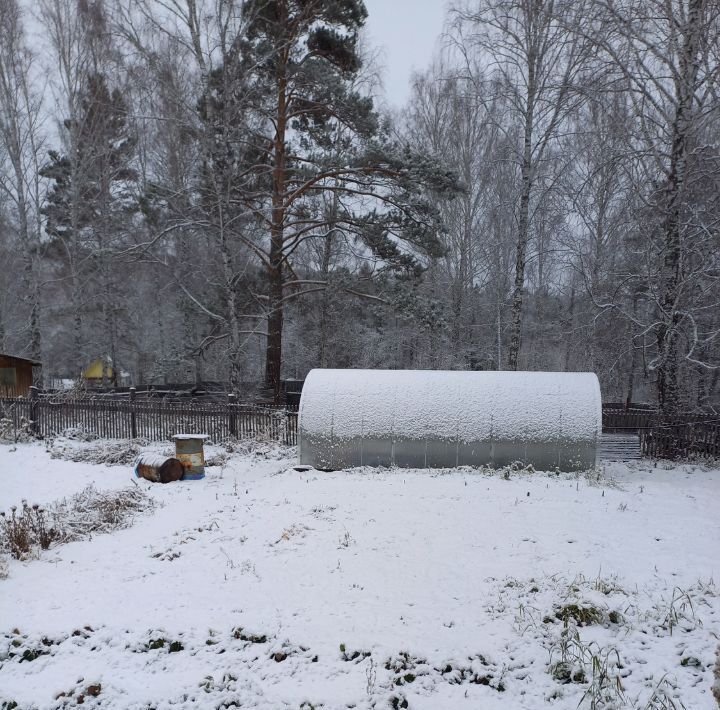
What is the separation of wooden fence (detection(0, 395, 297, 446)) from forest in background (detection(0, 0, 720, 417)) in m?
3.07

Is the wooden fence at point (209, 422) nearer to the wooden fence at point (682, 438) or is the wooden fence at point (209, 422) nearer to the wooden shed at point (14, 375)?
the wooden fence at point (682, 438)

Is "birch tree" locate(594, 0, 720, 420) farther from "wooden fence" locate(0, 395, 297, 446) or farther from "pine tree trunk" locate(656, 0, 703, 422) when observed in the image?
"wooden fence" locate(0, 395, 297, 446)

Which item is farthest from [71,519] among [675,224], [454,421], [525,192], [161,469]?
[525,192]

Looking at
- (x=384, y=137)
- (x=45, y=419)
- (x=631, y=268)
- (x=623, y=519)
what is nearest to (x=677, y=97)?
(x=631, y=268)

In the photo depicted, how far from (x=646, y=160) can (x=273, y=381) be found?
1409cm

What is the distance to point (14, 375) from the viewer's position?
23.1 m

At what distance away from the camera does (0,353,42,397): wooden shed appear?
22.7 metres

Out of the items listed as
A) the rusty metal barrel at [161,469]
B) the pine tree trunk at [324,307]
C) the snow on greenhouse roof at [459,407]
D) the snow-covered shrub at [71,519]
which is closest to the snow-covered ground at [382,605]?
the snow-covered shrub at [71,519]

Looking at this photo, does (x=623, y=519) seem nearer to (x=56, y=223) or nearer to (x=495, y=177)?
(x=495, y=177)

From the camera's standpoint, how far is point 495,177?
2639 cm

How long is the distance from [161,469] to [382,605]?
6.78m

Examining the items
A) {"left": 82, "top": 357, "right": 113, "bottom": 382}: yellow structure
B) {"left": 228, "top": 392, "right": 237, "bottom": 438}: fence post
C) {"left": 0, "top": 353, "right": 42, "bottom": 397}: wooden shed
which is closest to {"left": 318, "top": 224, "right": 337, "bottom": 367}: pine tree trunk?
{"left": 228, "top": 392, "right": 237, "bottom": 438}: fence post

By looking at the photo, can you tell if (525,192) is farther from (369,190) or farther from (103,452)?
(103,452)

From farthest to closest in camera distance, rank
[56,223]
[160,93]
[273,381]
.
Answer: [56,223]
[273,381]
[160,93]
